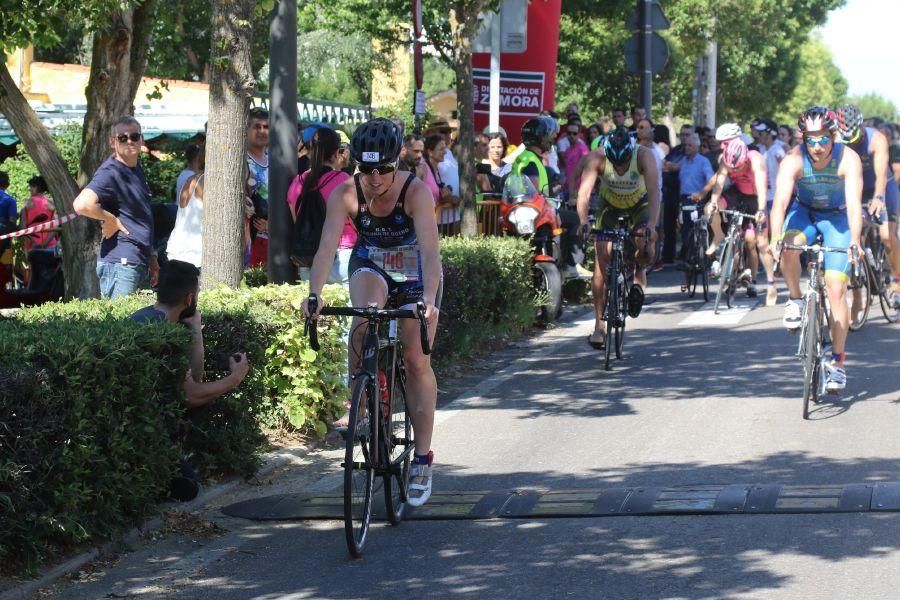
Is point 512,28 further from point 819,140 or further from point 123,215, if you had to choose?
point 123,215

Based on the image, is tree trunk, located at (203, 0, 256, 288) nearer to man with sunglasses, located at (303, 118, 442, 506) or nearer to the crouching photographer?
the crouching photographer

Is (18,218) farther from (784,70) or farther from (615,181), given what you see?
(784,70)

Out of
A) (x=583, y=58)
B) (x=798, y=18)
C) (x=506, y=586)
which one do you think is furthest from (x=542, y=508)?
(x=798, y=18)

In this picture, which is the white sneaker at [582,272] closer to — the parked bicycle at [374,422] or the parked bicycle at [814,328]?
the parked bicycle at [814,328]

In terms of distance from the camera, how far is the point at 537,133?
14.6 m

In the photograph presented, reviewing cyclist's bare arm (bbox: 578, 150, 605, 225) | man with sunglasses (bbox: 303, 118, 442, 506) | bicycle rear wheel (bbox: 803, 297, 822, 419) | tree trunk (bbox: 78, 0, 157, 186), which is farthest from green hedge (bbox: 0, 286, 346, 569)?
tree trunk (bbox: 78, 0, 157, 186)

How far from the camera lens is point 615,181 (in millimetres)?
12578

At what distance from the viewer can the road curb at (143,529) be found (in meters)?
5.75

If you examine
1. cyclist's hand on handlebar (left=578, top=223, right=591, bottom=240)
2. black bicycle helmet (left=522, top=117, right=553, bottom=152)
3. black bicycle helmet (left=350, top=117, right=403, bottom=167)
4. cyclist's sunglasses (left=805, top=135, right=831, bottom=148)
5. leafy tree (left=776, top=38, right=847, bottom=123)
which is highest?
leafy tree (left=776, top=38, right=847, bottom=123)

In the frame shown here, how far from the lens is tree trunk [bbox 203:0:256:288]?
31.0ft

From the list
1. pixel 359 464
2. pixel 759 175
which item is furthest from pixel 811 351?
pixel 759 175

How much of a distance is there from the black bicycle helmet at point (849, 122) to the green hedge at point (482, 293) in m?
3.21

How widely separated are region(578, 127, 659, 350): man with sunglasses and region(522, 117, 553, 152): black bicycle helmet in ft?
6.45

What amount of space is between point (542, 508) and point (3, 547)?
2643 mm
